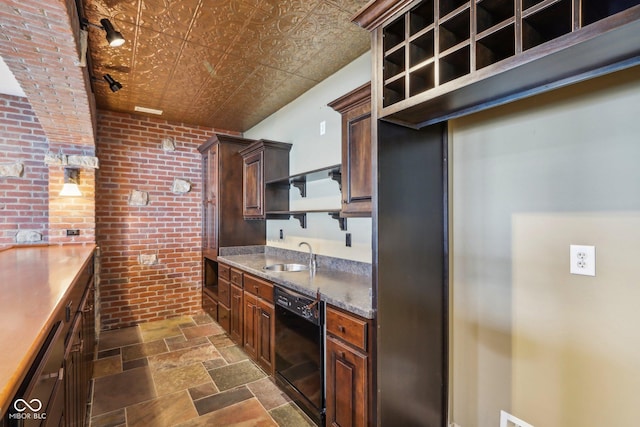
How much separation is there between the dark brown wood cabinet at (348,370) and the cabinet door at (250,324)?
109 centimetres

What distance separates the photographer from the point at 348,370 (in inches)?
68.7

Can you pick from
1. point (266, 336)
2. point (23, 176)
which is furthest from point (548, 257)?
point (23, 176)

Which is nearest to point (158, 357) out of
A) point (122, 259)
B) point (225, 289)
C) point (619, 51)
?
point (225, 289)

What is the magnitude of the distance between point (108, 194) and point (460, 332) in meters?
4.09

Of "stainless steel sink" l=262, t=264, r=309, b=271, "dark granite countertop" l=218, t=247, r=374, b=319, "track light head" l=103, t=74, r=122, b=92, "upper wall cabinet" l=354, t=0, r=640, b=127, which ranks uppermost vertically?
"track light head" l=103, t=74, r=122, b=92

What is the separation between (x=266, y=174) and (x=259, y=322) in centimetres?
158

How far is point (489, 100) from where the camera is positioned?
1.53 metres

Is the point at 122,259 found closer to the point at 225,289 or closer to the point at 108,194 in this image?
the point at 108,194

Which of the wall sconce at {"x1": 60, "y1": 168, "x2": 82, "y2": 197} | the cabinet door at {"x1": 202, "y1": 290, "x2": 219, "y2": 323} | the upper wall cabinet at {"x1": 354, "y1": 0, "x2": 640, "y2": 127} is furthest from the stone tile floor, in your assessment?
the upper wall cabinet at {"x1": 354, "y1": 0, "x2": 640, "y2": 127}

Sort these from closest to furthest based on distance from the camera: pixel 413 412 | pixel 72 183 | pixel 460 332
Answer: pixel 413 412
pixel 460 332
pixel 72 183

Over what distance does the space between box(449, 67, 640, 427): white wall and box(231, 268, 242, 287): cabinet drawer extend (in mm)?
1995

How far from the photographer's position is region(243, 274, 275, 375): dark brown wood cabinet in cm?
257

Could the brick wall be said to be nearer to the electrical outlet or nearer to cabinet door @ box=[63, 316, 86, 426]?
cabinet door @ box=[63, 316, 86, 426]

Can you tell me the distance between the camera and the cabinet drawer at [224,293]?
345 cm
